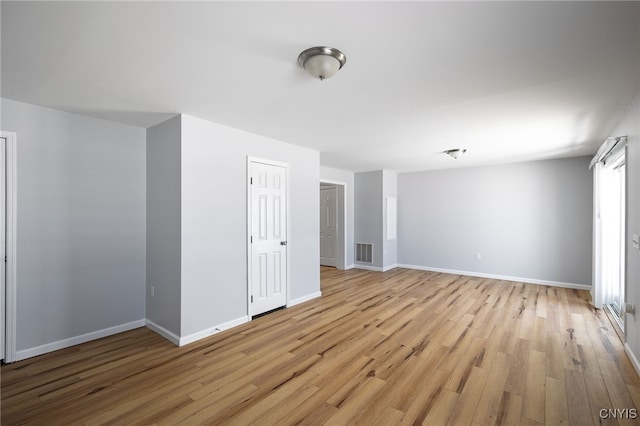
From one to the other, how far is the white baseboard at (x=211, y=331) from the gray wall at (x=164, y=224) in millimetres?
114

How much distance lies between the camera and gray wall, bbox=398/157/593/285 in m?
5.11

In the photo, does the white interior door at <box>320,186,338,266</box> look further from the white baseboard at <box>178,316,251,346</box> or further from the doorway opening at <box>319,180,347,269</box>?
the white baseboard at <box>178,316,251,346</box>

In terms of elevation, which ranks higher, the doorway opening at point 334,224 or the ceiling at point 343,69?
the ceiling at point 343,69

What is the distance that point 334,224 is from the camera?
707cm

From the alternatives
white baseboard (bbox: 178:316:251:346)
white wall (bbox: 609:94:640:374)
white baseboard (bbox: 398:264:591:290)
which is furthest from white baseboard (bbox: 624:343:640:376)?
white baseboard (bbox: 178:316:251:346)

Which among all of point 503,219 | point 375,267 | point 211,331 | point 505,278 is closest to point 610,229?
point 503,219

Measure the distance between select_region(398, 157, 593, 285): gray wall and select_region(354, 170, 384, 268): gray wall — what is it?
2.45 feet

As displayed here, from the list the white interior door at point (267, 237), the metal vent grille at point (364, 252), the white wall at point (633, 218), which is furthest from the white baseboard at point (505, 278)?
the white interior door at point (267, 237)

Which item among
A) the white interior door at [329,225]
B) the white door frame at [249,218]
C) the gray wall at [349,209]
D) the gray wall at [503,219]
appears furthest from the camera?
the white interior door at [329,225]

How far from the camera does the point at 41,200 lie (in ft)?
9.16

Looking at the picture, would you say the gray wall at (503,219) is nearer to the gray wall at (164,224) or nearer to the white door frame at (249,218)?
the white door frame at (249,218)

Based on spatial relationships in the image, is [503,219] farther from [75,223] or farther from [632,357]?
[75,223]

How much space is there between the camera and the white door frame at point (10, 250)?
2592 millimetres

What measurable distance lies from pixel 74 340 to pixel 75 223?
1210mm
